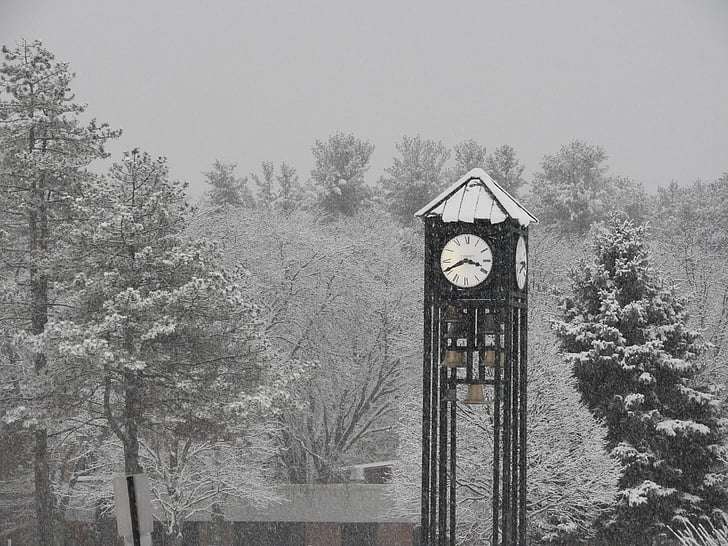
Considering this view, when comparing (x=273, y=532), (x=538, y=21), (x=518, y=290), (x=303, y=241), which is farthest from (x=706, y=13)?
(x=518, y=290)

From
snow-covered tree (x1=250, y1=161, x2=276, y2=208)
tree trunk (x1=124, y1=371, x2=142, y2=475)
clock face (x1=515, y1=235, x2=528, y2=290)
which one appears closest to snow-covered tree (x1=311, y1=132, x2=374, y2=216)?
snow-covered tree (x1=250, y1=161, x2=276, y2=208)

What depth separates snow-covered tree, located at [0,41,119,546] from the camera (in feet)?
62.2

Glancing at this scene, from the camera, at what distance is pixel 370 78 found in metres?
60.1

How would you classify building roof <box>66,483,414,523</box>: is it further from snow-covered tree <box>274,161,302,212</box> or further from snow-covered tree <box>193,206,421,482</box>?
snow-covered tree <box>274,161,302,212</box>

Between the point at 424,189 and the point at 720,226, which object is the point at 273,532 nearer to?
the point at 424,189

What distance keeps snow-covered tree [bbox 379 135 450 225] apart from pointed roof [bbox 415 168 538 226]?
26.4m

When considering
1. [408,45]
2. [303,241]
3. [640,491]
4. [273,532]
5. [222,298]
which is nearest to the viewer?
[222,298]

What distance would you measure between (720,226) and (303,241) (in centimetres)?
1349

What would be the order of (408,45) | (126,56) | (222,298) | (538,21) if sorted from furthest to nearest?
(538,21) → (408,45) → (126,56) → (222,298)

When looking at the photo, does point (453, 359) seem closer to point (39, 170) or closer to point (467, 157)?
Result: point (39, 170)

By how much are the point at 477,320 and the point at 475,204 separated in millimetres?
861

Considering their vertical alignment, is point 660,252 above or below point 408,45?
below

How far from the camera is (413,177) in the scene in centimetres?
3553

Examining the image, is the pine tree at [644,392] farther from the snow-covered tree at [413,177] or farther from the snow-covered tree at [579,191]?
the snow-covered tree at [413,177]
